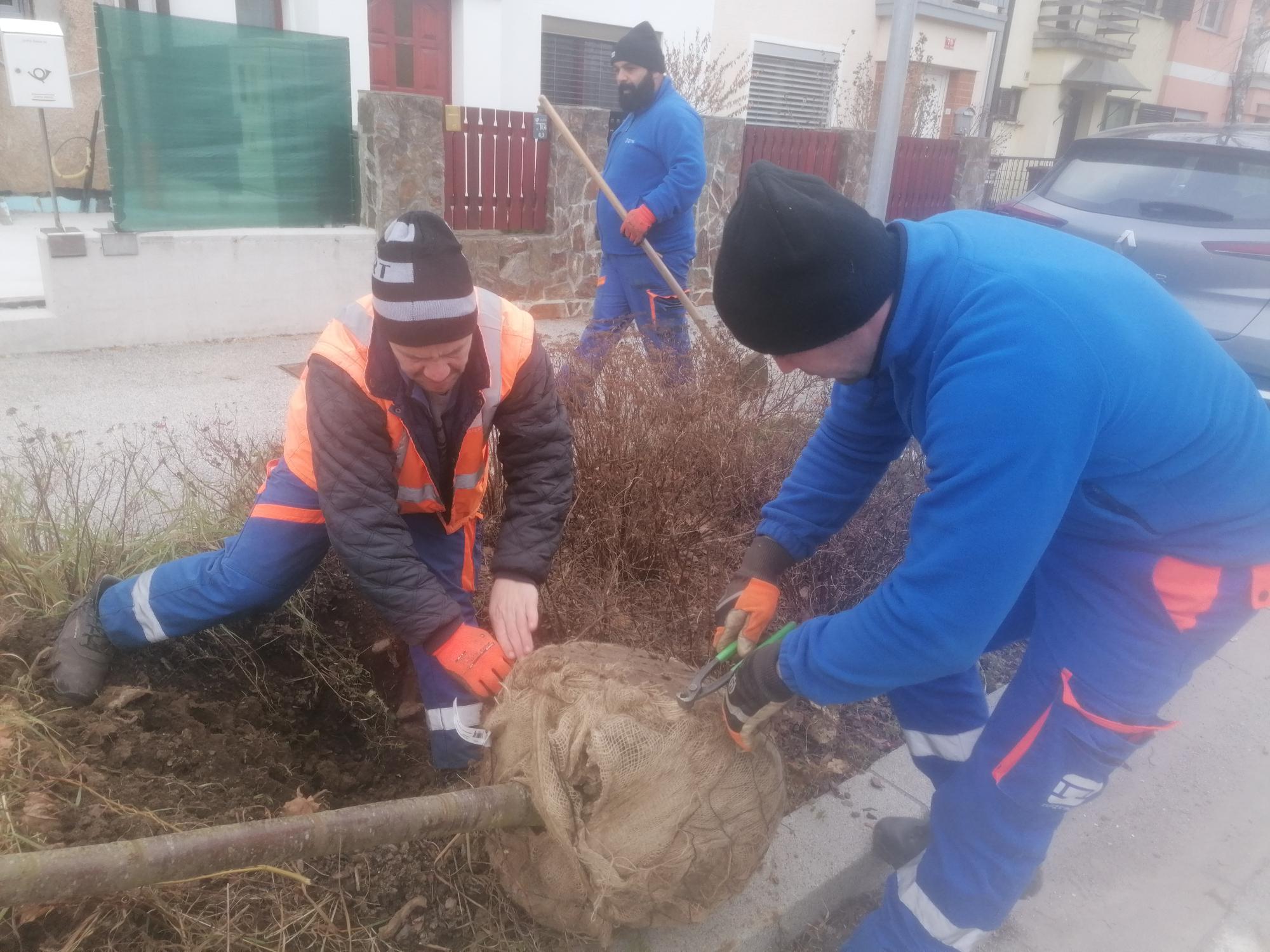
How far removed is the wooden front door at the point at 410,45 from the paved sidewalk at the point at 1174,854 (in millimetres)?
9512

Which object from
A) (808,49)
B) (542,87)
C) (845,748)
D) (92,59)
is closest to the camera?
(845,748)

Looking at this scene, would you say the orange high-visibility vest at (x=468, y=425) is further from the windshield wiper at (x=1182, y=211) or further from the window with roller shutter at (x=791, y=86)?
the window with roller shutter at (x=791, y=86)

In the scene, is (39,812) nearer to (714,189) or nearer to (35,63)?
(35,63)

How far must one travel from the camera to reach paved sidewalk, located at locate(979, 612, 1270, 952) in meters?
2.36

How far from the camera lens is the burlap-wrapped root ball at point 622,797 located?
1.80 meters

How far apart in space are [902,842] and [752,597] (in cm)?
79

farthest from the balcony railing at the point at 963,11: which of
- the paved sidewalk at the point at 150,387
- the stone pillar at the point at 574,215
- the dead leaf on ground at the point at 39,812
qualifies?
the dead leaf on ground at the point at 39,812

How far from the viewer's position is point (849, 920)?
236 centimetres

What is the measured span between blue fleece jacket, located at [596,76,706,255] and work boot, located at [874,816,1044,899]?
12.0 ft

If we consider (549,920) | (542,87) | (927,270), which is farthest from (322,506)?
(542,87)

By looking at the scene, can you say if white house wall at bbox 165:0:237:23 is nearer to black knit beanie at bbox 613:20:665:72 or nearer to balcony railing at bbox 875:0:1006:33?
black knit beanie at bbox 613:20:665:72

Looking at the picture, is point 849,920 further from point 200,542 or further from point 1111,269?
point 200,542

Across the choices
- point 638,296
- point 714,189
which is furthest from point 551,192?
point 638,296

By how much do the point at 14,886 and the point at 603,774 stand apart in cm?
94
